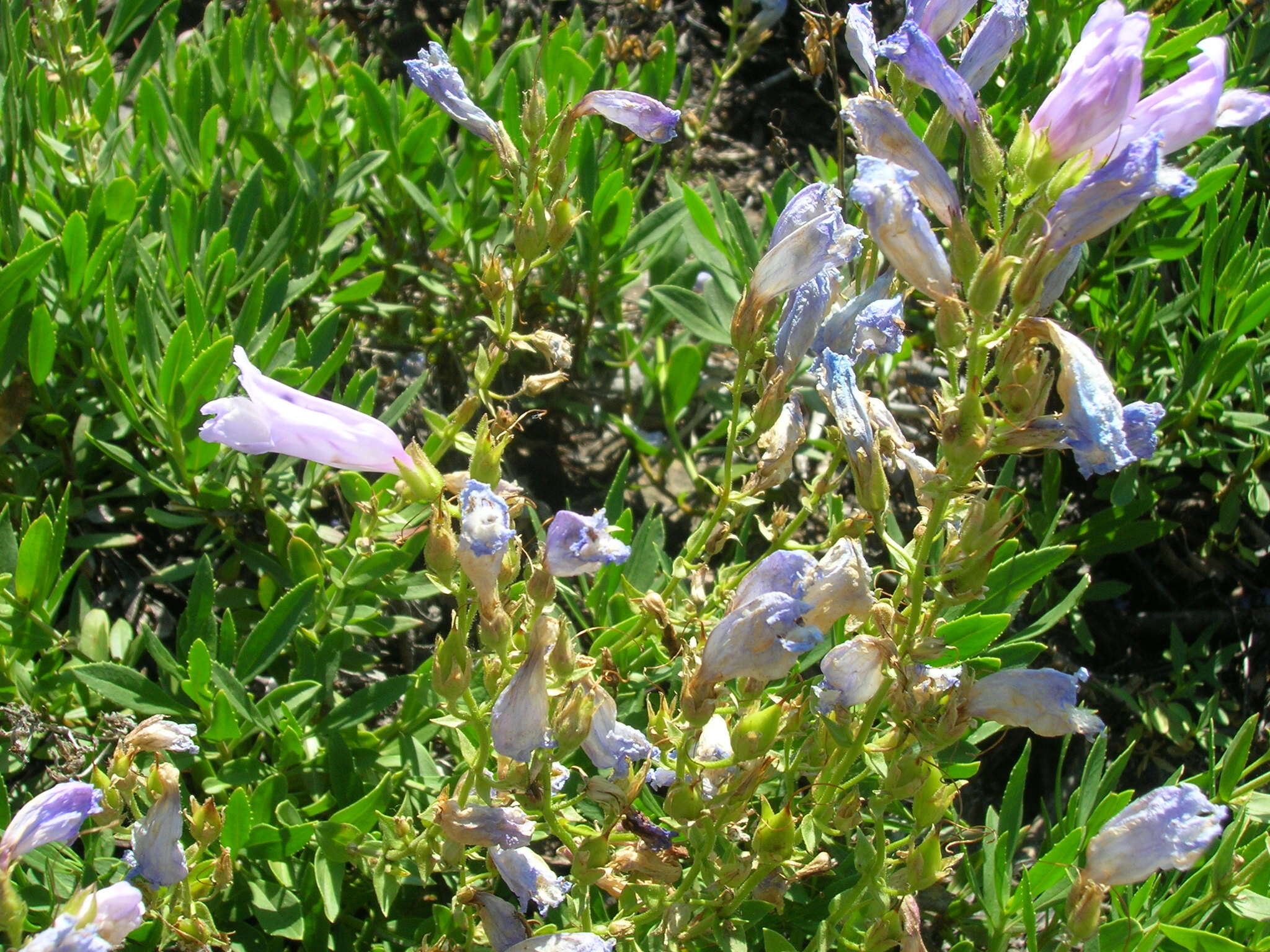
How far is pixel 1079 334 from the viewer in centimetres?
314

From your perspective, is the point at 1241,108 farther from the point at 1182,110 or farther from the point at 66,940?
the point at 66,940

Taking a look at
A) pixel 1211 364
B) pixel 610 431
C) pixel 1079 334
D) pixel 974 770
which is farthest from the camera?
pixel 610 431

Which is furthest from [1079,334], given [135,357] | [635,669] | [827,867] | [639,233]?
[135,357]

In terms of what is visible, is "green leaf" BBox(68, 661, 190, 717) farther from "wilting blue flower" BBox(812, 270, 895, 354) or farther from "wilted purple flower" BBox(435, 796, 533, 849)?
"wilting blue flower" BBox(812, 270, 895, 354)

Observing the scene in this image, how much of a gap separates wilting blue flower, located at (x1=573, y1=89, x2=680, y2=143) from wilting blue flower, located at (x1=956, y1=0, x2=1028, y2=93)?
55 centimetres

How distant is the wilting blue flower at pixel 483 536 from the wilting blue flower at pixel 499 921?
0.60 m

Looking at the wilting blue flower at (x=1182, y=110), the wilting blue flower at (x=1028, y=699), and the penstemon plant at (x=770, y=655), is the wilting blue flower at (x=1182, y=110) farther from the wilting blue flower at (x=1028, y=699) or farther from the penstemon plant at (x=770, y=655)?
the wilting blue flower at (x=1028, y=699)

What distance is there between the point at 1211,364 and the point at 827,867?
1.68m

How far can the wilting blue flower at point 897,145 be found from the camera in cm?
162

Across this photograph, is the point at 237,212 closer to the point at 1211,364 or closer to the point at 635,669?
the point at 635,669

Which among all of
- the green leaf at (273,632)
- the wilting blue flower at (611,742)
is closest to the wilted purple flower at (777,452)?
the wilting blue flower at (611,742)

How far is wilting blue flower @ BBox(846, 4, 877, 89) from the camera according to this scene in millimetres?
2018

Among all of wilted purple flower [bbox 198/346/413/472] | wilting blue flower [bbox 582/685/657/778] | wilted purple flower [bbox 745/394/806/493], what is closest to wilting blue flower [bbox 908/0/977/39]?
wilted purple flower [bbox 745/394/806/493]

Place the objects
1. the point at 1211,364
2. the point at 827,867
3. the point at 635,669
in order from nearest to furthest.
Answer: the point at 827,867 < the point at 635,669 < the point at 1211,364
